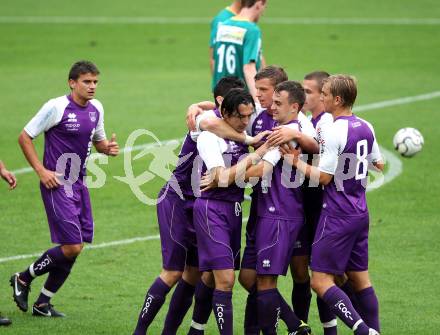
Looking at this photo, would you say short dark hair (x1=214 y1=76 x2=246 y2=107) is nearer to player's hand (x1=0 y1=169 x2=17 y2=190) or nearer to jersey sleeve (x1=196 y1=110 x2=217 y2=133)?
jersey sleeve (x1=196 y1=110 x2=217 y2=133)

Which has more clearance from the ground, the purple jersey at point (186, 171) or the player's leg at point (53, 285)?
the purple jersey at point (186, 171)

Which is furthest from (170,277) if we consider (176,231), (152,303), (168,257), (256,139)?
(256,139)

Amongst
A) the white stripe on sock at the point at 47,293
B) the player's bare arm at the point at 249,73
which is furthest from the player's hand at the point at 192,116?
the player's bare arm at the point at 249,73

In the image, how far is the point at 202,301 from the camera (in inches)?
354

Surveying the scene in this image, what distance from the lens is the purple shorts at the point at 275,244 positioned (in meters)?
8.62

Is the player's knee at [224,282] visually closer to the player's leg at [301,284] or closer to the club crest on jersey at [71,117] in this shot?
the player's leg at [301,284]

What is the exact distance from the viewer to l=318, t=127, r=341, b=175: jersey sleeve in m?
8.51

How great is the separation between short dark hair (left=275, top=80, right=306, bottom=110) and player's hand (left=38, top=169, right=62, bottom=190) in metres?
2.57

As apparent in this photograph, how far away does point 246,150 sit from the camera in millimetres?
8898

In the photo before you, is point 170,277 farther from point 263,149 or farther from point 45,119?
point 45,119

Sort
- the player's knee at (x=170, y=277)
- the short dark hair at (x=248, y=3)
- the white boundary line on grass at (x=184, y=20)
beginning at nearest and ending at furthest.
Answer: the player's knee at (x=170, y=277) < the short dark hair at (x=248, y=3) < the white boundary line on grass at (x=184, y=20)

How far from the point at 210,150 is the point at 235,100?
1.56 ft

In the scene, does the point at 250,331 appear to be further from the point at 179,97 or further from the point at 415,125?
the point at 179,97

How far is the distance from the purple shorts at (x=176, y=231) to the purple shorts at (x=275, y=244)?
0.74 meters
